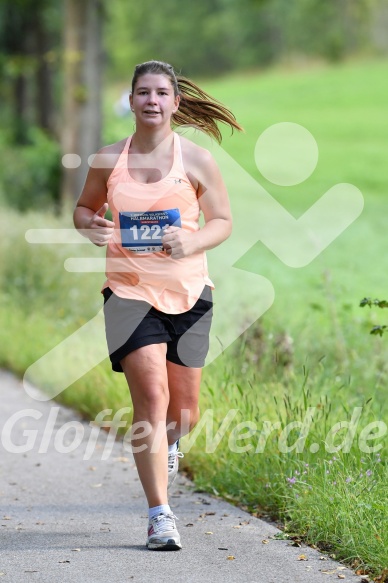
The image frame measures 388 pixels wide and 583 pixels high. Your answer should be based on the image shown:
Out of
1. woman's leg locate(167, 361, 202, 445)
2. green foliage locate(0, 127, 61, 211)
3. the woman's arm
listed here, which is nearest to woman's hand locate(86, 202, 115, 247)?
the woman's arm

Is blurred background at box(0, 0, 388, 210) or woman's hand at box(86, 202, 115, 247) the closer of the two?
woman's hand at box(86, 202, 115, 247)

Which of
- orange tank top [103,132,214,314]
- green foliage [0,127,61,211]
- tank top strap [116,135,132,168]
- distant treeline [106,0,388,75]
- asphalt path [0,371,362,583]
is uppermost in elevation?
distant treeline [106,0,388,75]

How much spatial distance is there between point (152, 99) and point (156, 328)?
1035mm

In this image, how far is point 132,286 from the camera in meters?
5.60

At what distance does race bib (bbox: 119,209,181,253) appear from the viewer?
216 inches

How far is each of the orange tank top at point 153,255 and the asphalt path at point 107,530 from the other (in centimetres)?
109

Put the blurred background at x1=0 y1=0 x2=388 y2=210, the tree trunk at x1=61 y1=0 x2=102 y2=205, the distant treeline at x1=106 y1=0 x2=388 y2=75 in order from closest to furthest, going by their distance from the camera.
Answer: the tree trunk at x1=61 y1=0 x2=102 y2=205
the blurred background at x1=0 y1=0 x2=388 y2=210
the distant treeline at x1=106 y1=0 x2=388 y2=75

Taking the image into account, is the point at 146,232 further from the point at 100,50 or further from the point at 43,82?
the point at 43,82

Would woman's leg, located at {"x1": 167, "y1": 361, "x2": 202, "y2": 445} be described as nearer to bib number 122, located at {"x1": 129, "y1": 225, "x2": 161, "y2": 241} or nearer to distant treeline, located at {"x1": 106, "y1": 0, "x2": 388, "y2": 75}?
bib number 122, located at {"x1": 129, "y1": 225, "x2": 161, "y2": 241}

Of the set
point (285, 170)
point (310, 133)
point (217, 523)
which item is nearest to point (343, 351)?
point (217, 523)

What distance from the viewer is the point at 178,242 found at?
211 inches

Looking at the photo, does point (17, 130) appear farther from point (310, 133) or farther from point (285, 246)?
point (285, 246)

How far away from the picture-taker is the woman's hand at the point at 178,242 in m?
5.37

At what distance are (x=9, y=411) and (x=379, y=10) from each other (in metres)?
56.6
